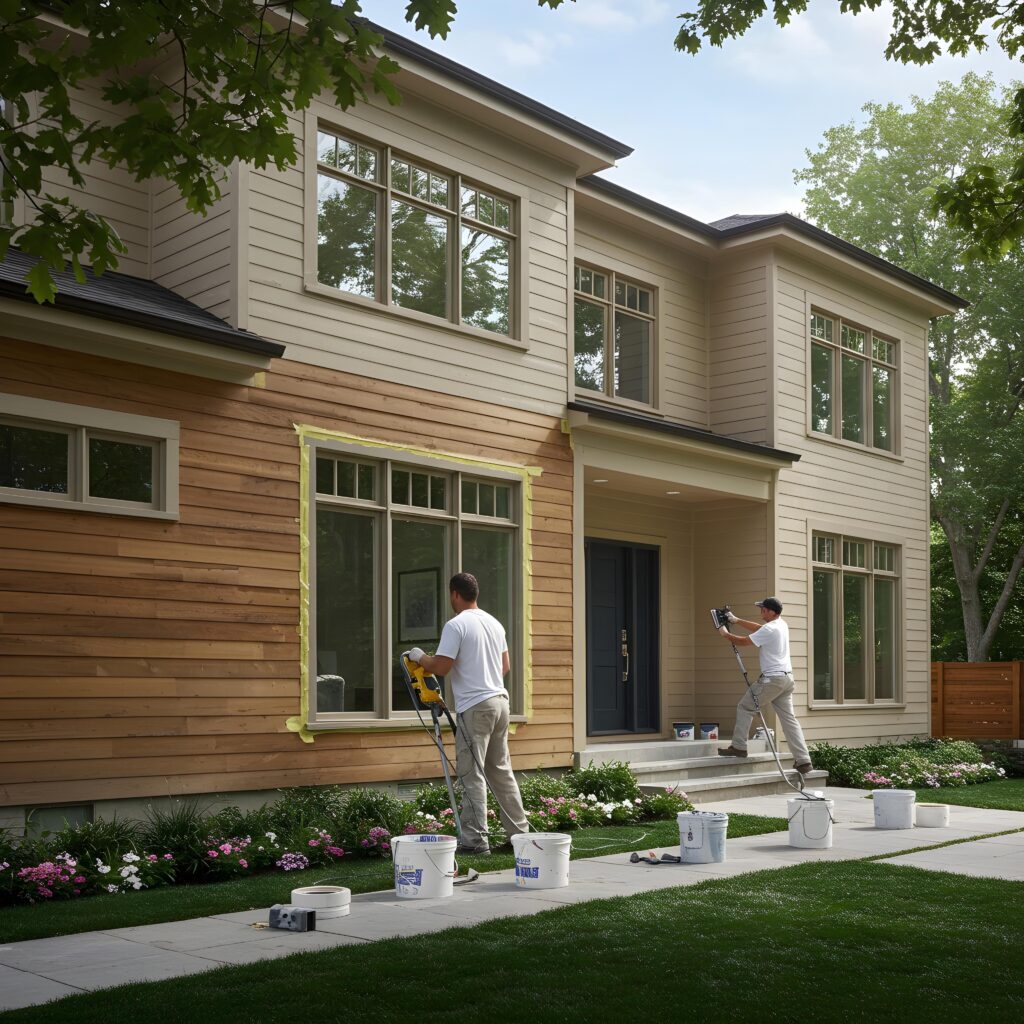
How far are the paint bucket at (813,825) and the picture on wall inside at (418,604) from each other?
11.9 ft

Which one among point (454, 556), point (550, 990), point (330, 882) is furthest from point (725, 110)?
point (550, 990)

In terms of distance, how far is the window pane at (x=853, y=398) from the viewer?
18422 mm

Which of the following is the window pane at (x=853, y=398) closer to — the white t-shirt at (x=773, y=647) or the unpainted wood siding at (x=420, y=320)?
the white t-shirt at (x=773, y=647)

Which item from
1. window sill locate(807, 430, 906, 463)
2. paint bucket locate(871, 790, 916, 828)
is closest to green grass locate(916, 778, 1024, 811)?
paint bucket locate(871, 790, 916, 828)

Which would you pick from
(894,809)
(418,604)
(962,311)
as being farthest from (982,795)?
(962,311)

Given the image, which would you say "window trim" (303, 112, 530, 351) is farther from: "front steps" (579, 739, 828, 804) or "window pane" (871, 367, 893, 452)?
"window pane" (871, 367, 893, 452)

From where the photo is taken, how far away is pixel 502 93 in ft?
40.5

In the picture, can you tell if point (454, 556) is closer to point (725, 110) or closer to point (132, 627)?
point (132, 627)

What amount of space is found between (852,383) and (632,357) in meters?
4.08

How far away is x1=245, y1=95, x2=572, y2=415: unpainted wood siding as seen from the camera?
34.9 feet

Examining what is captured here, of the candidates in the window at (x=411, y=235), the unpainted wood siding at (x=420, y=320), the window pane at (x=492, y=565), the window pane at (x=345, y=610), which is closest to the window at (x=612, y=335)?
the unpainted wood siding at (x=420, y=320)

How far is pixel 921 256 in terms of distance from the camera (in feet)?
99.6

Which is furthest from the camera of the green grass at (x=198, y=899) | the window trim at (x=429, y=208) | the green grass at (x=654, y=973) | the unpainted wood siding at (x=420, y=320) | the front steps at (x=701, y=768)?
the front steps at (x=701, y=768)

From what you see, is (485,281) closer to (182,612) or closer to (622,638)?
(182,612)
